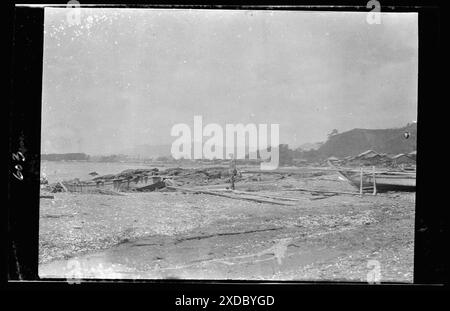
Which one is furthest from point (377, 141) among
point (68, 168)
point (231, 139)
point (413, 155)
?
point (68, 168)

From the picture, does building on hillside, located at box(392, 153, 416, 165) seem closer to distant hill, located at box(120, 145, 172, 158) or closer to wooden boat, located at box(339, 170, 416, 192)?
wooden boat, located at box(339, 170, 416, 192)

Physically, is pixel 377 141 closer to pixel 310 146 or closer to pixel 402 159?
pixel 402 159

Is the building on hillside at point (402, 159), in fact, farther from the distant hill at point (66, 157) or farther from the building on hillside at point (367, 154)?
the distant hill at point (66, 157)

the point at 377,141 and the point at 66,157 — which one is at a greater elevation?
the point at 377,141

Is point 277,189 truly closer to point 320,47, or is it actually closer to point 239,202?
point 239,202

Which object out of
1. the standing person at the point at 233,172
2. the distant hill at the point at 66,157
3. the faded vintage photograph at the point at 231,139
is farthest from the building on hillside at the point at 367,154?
the distant hill at the point at 66,157
